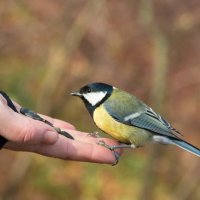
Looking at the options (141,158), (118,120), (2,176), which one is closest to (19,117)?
(118,120)

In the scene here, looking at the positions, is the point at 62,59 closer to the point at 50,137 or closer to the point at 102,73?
the point at 102,73

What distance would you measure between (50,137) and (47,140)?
0.8 inches

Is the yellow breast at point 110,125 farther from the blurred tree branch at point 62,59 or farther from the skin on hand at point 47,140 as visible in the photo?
the blurred tree branch at point 62,59

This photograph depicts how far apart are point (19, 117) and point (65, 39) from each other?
201 cm

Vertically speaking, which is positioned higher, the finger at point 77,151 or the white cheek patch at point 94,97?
the white cheek patch at point 94,97

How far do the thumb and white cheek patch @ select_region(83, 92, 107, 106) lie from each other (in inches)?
26.1

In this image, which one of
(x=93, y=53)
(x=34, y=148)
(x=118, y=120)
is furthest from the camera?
(x=93, y=53)

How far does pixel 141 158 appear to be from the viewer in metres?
5.11

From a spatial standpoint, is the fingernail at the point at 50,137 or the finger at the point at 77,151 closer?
the fingernail at the point at 50,137

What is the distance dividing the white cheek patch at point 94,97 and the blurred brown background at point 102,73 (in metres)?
1.10

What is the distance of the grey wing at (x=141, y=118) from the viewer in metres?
2.89

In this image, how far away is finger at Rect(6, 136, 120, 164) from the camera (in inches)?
98.7

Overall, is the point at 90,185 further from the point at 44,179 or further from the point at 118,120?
the point at 118,120

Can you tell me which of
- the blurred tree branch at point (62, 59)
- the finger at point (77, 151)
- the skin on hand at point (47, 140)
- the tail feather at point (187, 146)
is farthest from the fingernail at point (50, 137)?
the blurred tree branch at point (62, 59)
